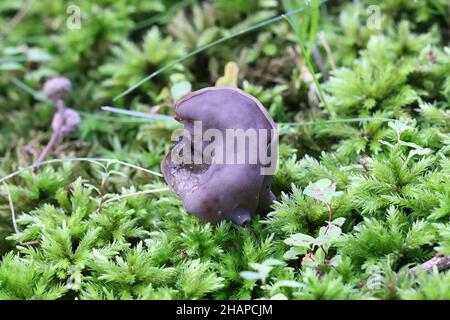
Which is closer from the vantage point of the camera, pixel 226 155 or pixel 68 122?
pixel 226 155

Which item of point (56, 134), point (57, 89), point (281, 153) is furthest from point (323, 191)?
point (57, 89)

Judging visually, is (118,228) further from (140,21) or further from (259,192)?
(140,21)

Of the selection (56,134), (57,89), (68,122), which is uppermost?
(57,89)

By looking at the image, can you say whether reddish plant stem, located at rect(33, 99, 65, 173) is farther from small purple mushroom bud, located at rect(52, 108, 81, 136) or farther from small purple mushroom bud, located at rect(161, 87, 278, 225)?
small purple mushroom bud, located at rect(161, 87, 278, 225)

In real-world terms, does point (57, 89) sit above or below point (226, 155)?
above

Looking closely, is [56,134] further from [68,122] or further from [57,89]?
[57,89]

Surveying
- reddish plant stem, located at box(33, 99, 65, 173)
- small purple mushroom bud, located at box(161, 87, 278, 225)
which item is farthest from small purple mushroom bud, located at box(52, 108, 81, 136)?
small purple mushroom bud, located at box(161, 87, 278, 225)
